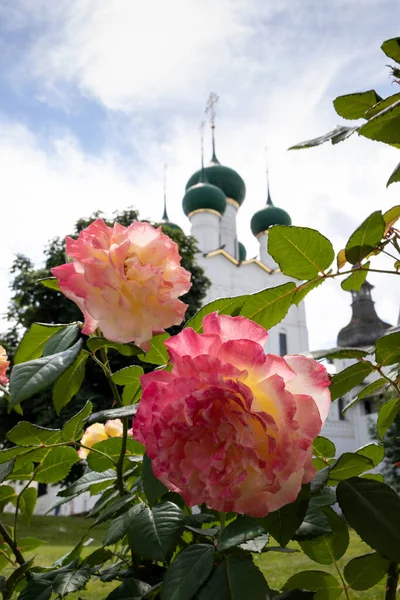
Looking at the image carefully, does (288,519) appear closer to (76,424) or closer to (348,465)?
(348,465)

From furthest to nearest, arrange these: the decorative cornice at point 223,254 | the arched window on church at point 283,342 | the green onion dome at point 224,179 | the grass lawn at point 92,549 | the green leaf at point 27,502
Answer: the green onion dome at point 224,179
the arched window on church at point 283,342
the decorative cornice at point 223,254
the grass lawn at point 92,549
the green leaf at point 27,502

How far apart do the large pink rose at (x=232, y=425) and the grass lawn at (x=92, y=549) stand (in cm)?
54

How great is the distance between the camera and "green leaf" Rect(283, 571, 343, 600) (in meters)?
0.74

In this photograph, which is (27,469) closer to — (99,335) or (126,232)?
(99,335)

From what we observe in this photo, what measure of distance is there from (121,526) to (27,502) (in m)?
0.38

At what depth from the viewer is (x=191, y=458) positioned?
17.6 inches

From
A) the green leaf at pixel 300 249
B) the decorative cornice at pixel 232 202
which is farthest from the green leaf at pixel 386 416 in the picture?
the decorative cornice at pixel 232 202

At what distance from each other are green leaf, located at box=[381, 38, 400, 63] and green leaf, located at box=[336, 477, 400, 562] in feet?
1.79

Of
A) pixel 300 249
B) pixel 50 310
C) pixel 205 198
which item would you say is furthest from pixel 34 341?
pixel 205 198

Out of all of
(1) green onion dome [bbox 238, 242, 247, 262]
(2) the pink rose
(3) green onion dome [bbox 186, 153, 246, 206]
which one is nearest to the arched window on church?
(1) green onion dome [bbox 238, 242, 247, 262]

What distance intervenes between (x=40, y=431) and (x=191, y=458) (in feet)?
1.19

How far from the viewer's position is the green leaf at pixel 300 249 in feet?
2.23

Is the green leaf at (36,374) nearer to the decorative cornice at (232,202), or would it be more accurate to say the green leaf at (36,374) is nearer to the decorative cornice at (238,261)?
the decorative cornice at (238,261)

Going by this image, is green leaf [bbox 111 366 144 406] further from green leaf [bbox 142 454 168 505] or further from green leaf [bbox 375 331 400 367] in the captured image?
green leaf [bbox 375 331 400 367]
